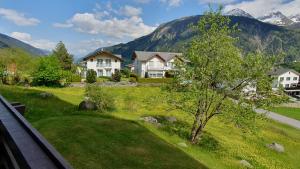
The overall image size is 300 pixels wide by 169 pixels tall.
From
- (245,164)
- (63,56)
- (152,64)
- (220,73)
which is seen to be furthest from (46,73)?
(245,164)

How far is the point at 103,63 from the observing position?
78125 mm

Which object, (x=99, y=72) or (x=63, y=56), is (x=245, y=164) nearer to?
(x=99, y=72)

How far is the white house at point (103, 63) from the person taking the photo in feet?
252

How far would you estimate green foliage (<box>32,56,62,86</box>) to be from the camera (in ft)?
175

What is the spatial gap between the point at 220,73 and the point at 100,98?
15663 mm

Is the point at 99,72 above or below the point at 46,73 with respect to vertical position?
above

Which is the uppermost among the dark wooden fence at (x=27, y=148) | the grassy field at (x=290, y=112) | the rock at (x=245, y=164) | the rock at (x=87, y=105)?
the dark wooden fence at (x=27, y=148)

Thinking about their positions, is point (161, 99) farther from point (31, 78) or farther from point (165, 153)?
point (31, 78)

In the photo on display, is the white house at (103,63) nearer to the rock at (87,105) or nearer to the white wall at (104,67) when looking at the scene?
the white wall at (104,67)

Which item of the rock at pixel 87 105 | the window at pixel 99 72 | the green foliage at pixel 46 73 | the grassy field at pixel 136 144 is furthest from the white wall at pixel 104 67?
the rock at pixel 87 105

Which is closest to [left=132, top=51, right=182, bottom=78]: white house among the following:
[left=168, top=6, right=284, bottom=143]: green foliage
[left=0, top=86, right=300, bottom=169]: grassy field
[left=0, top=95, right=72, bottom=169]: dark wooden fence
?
[left=0, top=86, right=300, bottom=169]: grassy field

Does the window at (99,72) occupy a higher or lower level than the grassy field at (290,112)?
higher

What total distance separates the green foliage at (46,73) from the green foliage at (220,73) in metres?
38.1

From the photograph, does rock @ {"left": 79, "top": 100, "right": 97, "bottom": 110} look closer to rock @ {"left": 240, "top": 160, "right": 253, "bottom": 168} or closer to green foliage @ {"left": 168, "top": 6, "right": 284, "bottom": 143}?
green foliage @ {"left": 168, "top": 6, "right": 284, "bottom": 143}
